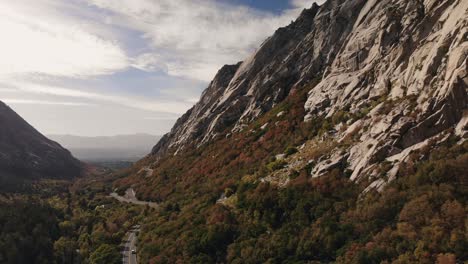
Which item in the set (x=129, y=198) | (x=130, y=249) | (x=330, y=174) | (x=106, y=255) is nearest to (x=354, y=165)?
(x=330, y=174)

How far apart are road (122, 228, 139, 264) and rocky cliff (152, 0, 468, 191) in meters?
38.4

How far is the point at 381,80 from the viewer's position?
59.0 metres

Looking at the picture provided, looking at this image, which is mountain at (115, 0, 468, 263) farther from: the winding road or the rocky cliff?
the winding road

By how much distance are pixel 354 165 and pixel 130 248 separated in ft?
157

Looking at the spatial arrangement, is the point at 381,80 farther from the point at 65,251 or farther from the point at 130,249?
the point at 65,251

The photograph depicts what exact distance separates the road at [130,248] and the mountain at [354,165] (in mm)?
3571

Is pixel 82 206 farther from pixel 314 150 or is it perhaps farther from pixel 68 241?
pixel 314 150

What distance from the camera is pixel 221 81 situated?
509 feet

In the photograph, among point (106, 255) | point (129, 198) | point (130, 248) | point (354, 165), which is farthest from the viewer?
point (129, 198)

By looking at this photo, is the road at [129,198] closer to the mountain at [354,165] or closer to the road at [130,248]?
the road at [130,248]

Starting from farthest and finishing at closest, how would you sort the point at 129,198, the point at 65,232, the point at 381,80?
the point at 129,198 < the point at 65,232 < the point at 381,80

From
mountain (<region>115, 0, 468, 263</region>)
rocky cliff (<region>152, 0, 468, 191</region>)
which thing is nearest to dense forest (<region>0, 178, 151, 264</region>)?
mountain (<region>115, 0, 468, 263</region>)

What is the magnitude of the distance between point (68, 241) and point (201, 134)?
59.6m

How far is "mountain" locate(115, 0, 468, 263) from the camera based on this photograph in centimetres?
3509
